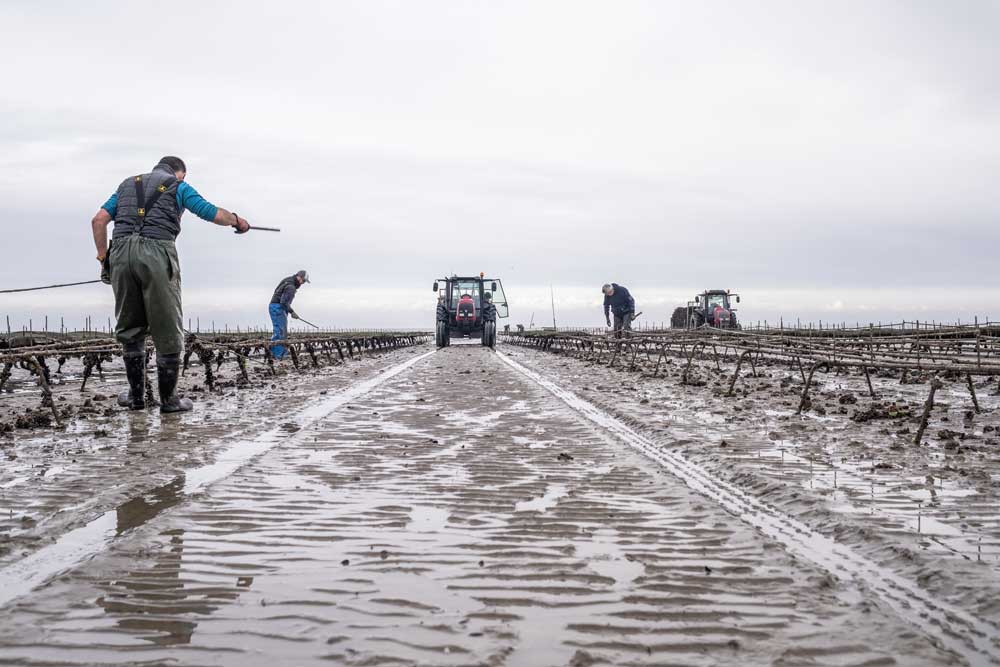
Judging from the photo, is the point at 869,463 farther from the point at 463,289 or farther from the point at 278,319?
the point at 463,289

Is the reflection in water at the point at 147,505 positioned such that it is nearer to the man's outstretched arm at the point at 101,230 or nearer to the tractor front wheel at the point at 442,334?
the man's outstretched arm at the point at 101,230

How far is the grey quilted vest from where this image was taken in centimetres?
738

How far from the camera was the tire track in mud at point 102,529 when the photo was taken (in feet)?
8.91

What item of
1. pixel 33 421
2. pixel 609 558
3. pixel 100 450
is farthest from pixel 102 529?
pixel 33 421

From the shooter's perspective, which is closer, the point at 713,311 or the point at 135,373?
the point at 135,373

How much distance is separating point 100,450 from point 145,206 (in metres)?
2.88

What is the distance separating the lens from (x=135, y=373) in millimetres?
7781

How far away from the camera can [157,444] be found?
18.5ft

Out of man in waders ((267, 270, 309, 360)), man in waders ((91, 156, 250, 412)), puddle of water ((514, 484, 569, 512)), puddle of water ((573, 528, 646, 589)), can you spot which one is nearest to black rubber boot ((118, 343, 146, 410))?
man in waders ((91, 156, 250, 412))

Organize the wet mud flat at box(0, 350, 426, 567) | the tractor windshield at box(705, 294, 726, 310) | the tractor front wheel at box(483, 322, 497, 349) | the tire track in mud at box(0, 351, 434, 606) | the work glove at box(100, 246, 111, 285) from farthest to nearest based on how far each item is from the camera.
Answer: the tractor windshield at box(705, 294, 726, 310) → the tractor front wheel at box(483, 322, 497, 349) → the work glove at box(100, 246, 111, 285) → the wet mud flat at box(0, 350, 426, 567) → the tire track in mud at box(0, 351, 434, 606)

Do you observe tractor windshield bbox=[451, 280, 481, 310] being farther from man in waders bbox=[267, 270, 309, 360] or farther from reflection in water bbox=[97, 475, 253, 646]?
reflection in water bbox=[97, 475, 253, 646]

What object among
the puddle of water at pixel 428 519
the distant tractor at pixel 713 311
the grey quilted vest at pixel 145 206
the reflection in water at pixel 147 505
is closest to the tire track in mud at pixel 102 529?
the reflection in water at pixel 147 505

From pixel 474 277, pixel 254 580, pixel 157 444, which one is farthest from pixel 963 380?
pixel 474 277

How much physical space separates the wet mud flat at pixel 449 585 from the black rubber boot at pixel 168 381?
3473mm
